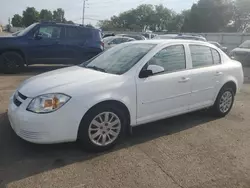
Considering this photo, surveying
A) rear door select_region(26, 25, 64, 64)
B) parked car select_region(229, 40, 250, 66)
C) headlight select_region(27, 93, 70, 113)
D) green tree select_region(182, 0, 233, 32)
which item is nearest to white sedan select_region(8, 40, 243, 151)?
headlight select_region(27, 93, 70, 113)

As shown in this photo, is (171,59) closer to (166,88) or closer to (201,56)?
(166,88)

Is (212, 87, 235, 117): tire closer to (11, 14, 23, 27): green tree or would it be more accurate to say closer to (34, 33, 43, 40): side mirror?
(34, 33, 43, 40): side mirror

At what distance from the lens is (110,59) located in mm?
4879

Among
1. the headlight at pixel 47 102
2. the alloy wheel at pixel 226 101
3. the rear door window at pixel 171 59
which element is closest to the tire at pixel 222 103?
the alloy wheel at pixel 226 101

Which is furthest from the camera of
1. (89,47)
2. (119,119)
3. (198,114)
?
(89,47)

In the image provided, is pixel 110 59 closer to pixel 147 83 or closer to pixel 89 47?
pixel 147 83

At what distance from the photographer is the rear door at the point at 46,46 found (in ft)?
33.9

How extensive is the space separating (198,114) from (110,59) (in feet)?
7.29

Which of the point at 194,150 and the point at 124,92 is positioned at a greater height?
the point at 124,92

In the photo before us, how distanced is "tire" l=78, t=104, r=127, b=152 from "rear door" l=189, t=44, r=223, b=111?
5.13ft

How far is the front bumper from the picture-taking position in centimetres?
362

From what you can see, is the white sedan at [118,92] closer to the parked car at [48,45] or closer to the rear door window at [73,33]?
the parked car at [48,45]

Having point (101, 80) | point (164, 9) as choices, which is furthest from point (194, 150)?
point (164, 9)

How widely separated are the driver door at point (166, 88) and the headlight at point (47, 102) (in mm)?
1126
